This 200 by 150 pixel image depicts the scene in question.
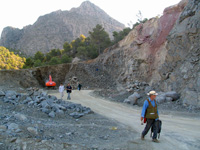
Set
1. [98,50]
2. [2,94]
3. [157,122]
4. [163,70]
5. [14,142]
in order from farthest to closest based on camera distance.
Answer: [98,50], [163,70], [2,94], [157,122], [14,142]

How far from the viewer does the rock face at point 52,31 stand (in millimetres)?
95188

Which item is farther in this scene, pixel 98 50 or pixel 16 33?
pixel 16 33

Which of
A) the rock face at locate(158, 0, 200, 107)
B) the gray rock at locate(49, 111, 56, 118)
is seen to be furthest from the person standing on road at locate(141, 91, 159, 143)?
the rock face at locate(158, 0, 200, 107)

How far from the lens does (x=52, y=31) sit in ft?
332

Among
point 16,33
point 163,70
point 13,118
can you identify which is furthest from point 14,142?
point 16,33

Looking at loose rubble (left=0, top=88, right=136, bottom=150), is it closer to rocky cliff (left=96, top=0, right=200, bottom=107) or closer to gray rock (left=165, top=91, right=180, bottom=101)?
gray rock (left=165, top=91, right=180, bottom=101)

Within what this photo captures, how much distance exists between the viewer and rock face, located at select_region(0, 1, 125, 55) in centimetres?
9519

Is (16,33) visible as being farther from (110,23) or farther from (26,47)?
(110,23)

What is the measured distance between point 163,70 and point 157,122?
47.5 ft

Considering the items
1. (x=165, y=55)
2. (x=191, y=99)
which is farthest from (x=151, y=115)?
(x=165, y=55)

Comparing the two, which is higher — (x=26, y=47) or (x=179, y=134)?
(x=26, y=47)

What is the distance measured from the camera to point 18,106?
8.76 m

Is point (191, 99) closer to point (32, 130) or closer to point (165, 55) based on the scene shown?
point (165, 55)

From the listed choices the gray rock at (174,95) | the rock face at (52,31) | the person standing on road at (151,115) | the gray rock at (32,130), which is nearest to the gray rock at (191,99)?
the gray rock at (174,95)
